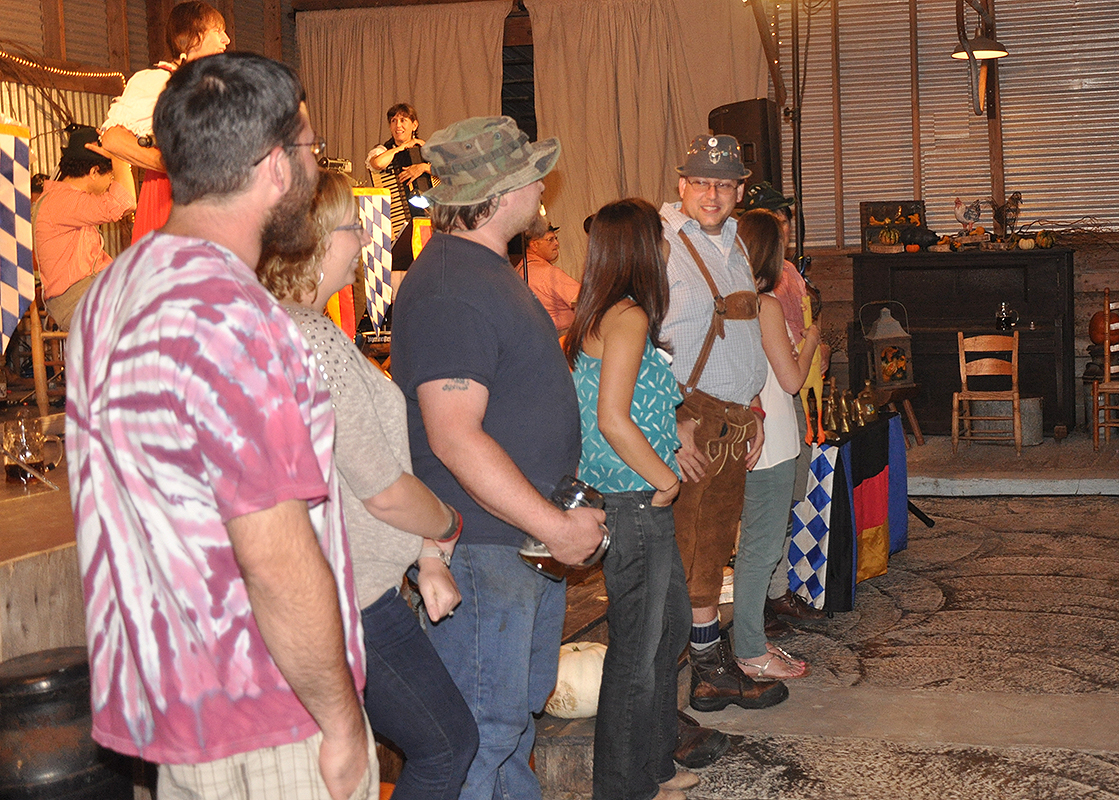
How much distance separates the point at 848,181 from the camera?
10.9m

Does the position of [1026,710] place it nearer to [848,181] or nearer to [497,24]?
[848,181]

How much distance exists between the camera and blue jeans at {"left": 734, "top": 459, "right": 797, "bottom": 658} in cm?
385

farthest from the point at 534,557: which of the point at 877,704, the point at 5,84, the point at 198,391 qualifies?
the point at 5,84

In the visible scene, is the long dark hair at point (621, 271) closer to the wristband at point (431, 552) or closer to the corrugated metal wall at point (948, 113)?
the wristband at point (431, 552)

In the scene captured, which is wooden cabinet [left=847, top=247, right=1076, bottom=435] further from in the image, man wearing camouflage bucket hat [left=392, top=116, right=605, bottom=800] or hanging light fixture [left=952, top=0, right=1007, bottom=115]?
man wearing camouflage bucket hat [left=392, top=116, right=605, bottom=800]

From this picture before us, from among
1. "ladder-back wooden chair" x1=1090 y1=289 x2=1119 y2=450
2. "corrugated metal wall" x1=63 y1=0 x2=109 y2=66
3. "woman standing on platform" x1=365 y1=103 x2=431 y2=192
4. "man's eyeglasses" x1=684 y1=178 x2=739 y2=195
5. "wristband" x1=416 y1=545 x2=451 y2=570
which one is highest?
"corrugated metal wall" x1=63 y1=0 x2=109 y2=66

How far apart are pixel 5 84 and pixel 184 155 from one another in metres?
8.52

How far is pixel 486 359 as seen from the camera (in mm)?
2096

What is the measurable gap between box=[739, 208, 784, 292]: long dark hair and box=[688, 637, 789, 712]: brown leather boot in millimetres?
1295

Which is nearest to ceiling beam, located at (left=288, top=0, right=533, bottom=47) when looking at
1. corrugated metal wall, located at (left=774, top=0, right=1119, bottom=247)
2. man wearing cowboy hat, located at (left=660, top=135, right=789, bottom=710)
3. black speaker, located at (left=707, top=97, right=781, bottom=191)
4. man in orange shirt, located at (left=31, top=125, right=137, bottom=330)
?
corrugated metal wall, located at (left=774, top=0, right=1119, bottom=247)

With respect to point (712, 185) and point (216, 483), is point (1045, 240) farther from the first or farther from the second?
point (216, 483)

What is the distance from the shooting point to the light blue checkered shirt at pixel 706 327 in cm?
331

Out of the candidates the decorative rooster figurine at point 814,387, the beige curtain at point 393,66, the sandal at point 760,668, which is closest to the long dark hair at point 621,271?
the sandal at point 760,668

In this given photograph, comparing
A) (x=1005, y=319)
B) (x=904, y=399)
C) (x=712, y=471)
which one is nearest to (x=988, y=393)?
(x=904, y=399)
